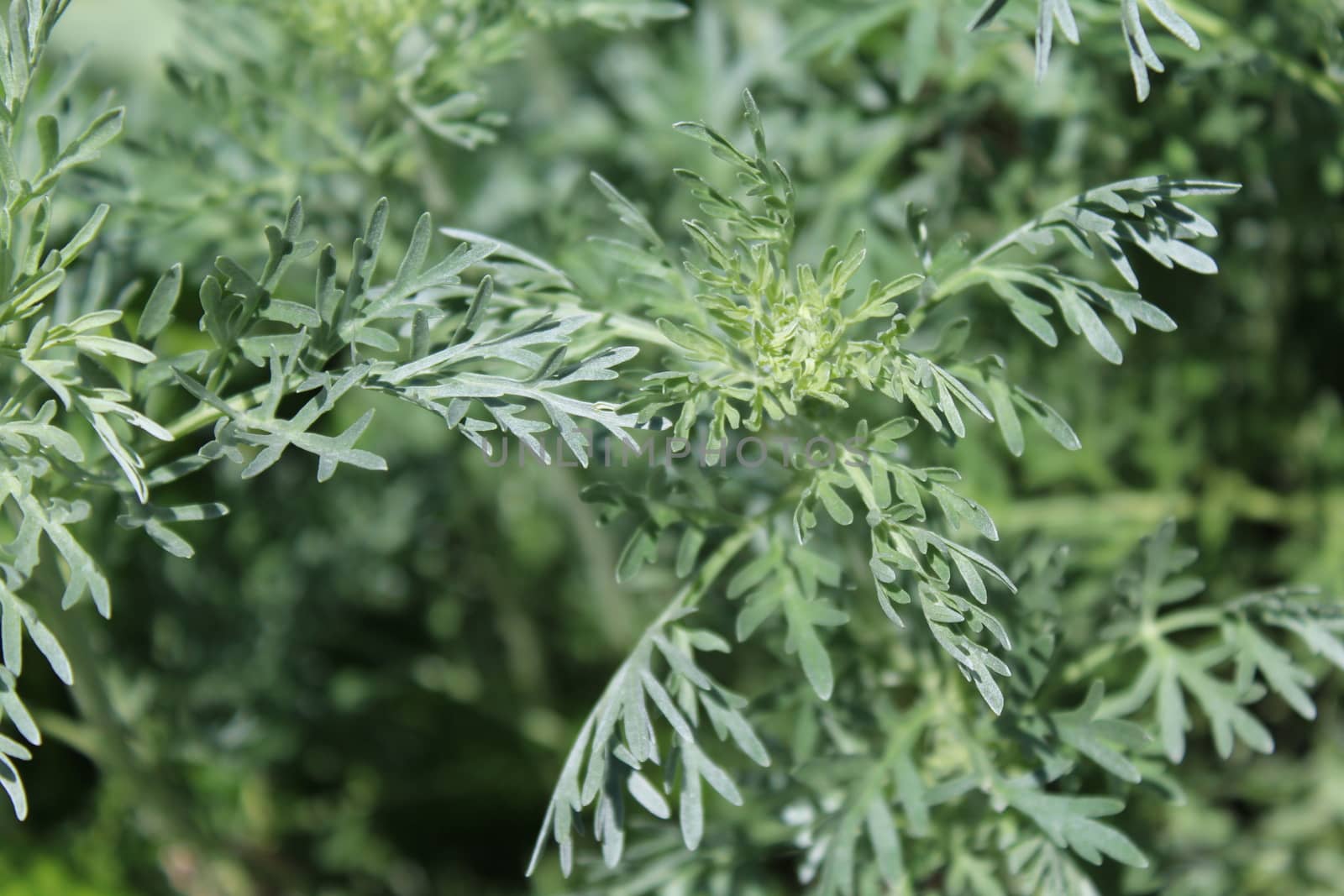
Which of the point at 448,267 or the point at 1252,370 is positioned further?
the point at 1252,370

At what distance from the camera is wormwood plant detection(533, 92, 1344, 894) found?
1165 millimetres

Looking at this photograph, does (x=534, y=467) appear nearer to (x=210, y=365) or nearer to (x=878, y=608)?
(x=878, y=608)

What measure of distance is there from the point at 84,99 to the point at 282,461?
0.64m

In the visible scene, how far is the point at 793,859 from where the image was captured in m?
2.17

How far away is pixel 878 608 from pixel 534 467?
823 millimetres

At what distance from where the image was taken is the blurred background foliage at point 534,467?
162 cm

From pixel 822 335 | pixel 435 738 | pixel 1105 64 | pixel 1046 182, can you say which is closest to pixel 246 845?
pixel 435 738

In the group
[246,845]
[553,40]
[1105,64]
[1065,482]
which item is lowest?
[246,845]

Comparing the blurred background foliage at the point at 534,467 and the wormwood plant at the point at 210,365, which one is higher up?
the wormwood plant at the point at 210,365

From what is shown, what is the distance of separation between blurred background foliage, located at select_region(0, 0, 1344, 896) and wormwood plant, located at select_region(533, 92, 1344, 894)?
0.66 feet

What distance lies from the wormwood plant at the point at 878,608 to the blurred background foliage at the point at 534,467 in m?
0.20

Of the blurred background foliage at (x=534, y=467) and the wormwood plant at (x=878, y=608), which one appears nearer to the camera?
the wormwood plant at (x=878, y=608)

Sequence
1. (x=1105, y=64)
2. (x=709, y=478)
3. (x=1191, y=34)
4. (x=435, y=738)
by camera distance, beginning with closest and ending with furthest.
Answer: (x=1191, y=34) → (x=709, y=478) → (x=1105, y=64) → (x=435, y=738)

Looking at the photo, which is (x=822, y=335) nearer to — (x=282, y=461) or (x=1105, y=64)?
(x=1105, y=64)
